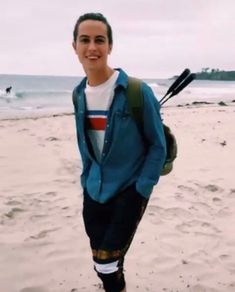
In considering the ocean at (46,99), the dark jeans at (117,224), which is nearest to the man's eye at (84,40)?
the dark jeans at (117,224)

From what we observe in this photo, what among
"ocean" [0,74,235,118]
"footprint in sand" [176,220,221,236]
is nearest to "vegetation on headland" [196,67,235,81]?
"ocean" [0,74,235,118]

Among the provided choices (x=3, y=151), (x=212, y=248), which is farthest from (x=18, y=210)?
(x=3, y=151)

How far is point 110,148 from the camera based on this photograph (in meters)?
2.52

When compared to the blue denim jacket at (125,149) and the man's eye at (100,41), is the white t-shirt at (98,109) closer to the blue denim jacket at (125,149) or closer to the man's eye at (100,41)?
the blue denim jacket at (125,149)

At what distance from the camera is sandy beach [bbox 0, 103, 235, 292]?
3.50m

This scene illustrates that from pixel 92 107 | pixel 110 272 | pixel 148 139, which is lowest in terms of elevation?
pixel 110 272

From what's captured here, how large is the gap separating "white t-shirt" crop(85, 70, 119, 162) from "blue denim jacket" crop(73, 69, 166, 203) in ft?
0.12

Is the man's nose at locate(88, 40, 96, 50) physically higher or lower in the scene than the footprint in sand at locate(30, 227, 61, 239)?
higher

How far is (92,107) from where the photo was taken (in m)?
2.59

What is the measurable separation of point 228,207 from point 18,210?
2542 mm

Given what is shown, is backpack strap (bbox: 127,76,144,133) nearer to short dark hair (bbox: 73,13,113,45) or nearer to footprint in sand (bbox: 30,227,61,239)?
short dark hair (bbox: 73,13,113,45)

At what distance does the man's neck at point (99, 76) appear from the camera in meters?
2.51

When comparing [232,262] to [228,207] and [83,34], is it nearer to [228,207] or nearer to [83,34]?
[228,207]

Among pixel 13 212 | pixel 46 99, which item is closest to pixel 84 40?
pixel 13 212
